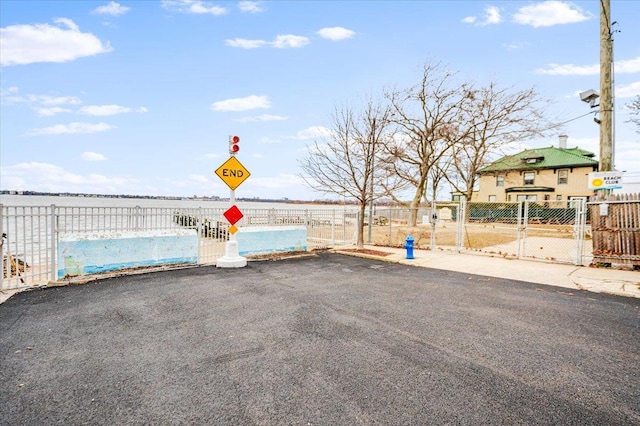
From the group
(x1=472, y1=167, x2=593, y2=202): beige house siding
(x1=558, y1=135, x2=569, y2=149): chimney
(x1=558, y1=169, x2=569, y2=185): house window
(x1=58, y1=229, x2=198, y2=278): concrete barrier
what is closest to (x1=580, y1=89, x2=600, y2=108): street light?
(x1=58, y1=229, x2=198, y2=278): concrete barrier

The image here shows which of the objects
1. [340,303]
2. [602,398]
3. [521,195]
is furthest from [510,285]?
[521,195]

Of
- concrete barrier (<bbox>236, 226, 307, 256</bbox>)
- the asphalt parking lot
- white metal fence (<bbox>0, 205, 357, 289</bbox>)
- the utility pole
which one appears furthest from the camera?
concrete barrier (<bbox>236, 226, 307, 256</bbox>)

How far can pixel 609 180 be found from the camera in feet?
34.1

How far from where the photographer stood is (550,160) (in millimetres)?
41812

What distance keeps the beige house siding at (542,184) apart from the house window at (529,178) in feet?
0.46

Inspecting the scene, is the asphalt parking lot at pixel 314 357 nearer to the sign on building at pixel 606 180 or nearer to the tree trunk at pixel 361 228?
the sign on building at pixel 606 180

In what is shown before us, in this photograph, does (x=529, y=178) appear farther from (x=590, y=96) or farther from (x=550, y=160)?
(x=590, y=96)

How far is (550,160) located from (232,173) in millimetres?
44452

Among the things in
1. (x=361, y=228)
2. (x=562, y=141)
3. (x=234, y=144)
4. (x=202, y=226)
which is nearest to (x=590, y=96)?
(x=361, y=228)

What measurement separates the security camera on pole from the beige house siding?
34323 mm

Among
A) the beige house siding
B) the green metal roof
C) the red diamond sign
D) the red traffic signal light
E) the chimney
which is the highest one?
the chimney

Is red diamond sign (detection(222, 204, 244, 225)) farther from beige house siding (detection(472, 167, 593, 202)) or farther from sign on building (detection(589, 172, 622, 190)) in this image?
beige house siding (detection(472, 167, 593, 202))

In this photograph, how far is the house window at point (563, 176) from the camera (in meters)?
40.1

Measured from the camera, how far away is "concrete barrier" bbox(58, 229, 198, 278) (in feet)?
26.1
